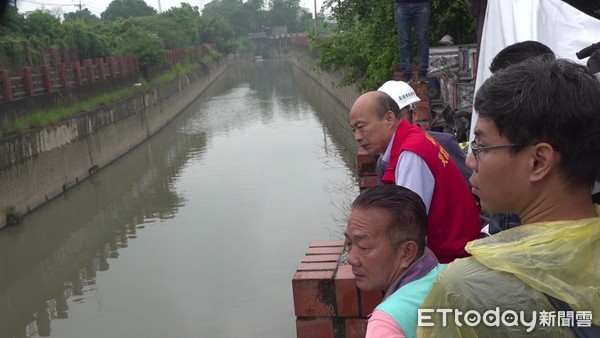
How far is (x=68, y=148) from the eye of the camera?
16.5m

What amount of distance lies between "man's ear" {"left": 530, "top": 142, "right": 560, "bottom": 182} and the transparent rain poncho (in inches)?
4.7

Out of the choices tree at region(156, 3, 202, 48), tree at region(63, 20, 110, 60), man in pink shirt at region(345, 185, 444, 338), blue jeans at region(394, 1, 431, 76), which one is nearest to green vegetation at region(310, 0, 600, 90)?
blue jeans at region(394, 1, 431, 76)

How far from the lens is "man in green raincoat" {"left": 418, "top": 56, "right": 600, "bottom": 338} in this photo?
3.50 ft

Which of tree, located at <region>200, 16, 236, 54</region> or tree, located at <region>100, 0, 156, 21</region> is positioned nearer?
tree, located at <region>100, 0, 156, 21</region>

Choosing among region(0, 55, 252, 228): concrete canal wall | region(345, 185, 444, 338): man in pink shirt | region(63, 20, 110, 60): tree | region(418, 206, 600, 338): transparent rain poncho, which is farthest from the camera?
region(63, 20, 110, 60): tree

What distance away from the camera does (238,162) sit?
18.4m

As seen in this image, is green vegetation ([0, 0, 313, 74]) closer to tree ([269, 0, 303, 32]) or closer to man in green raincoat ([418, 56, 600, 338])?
tree ([269, 0, 303, 32])

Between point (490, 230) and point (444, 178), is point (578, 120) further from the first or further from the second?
point (444, 178)

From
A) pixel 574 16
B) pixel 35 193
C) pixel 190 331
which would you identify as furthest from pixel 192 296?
pixel 574 16

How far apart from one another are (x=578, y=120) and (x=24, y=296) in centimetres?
1038

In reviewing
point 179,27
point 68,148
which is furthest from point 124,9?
point 68,148

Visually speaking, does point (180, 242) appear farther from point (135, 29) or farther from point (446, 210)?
point (135, 29)

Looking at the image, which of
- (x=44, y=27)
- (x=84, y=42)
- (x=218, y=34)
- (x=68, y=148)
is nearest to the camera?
(x=68, y=148)

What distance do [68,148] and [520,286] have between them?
54.3 ft
